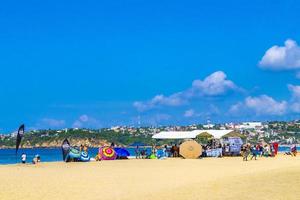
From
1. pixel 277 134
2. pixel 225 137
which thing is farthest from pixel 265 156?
pixel 277 134

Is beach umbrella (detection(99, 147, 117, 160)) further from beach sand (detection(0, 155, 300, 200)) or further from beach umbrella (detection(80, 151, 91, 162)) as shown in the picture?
beach sand (detection(0, 155, 300, 200))

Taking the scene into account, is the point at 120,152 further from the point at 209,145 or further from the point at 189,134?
the point at 209,145

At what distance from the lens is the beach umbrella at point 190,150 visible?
4534cm

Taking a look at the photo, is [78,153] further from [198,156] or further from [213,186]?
[213,186]

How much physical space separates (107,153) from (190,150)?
6.53 meters

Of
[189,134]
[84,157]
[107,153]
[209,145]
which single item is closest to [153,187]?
[84,157]

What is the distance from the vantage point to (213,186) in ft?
69.6

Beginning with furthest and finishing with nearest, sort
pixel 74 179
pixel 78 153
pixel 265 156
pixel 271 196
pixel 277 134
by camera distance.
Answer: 1. pixel 277 134
2. pixel 265 156
3. pixel 78 153
4. pixel 74 179
5. pixel 271 196

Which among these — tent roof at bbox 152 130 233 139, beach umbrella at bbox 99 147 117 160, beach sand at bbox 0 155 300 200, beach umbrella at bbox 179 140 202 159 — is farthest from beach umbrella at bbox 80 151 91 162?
beach sand at bbox 0 155 300 200

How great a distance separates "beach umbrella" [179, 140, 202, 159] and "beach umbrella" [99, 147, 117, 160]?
17.4 feet

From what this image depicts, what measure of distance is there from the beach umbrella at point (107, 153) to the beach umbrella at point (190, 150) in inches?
209

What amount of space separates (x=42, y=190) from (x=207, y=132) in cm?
2924

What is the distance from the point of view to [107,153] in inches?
1788

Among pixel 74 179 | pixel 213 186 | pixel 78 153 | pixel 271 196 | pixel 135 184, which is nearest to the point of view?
pixel 271 196
